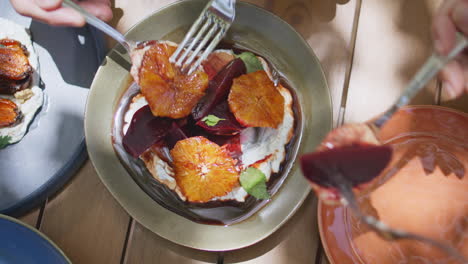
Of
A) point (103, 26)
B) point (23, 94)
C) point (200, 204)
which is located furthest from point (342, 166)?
point (23, 94)

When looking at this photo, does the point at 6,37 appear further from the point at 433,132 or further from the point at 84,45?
the point at 433,132

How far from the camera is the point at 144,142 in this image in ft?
3.80

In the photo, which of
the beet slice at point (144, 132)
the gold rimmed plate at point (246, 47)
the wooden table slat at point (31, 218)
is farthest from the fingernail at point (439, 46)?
the wooden table slat at point (31, 218)

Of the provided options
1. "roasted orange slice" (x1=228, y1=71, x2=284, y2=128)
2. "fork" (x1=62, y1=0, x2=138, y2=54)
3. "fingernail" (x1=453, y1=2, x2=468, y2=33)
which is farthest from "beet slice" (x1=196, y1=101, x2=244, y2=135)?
"fingernail" (x1=453, y1=2, x2=468, y2=33)

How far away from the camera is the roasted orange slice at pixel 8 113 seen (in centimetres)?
120

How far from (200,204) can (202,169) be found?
0.36 feet

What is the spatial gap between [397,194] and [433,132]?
0.20m

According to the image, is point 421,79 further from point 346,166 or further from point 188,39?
point 188,39

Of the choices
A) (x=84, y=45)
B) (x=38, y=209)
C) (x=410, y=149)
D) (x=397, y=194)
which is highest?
(x=84, y=45)

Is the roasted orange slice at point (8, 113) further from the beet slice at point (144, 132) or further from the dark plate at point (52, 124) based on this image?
the beet slice at point (144, 132)

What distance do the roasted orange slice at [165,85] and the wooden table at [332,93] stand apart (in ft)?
0.87

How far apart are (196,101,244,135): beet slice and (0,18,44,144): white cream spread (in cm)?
51

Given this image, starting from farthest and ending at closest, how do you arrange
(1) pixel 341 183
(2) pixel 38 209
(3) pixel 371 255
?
(2) pixel 38 209
(3) pixel 371 255
(1) pixel 341 183

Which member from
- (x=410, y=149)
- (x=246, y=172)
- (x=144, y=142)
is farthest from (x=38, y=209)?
(x=410, y=149)
